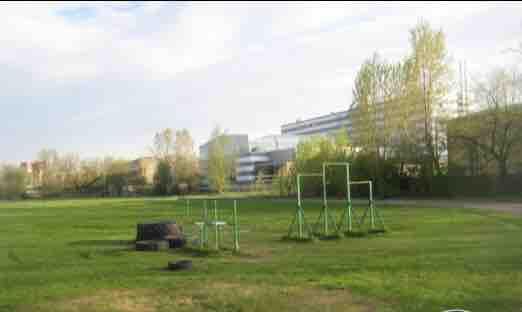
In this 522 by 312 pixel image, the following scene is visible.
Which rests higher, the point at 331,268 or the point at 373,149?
the point at 373,149

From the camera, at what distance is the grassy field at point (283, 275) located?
8.57 meters

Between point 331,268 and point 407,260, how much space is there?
1.92 metres

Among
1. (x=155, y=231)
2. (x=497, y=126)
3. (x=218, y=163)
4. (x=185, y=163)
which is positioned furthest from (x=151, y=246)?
(x=185, y=163)

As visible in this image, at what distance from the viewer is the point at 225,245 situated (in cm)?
1647

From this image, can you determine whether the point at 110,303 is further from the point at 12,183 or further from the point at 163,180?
the point at 12,183

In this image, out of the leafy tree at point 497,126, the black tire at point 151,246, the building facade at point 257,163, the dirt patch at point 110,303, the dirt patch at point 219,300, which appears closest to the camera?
the dirt patch at point 219,300

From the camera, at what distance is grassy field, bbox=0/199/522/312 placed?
8.57m

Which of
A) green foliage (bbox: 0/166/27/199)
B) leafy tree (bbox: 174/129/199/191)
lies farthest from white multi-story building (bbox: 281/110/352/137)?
green foliage (bbox: 0/166/27/199)

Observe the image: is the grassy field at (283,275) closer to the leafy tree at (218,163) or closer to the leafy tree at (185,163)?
the leafy tree at (218,163)

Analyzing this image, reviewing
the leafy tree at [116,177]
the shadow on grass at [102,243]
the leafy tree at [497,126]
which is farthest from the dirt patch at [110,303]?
the leafy tree at [116,177]

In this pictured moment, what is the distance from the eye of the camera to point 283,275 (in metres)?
11.0

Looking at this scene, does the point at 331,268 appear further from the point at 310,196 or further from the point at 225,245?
the point at 310,196

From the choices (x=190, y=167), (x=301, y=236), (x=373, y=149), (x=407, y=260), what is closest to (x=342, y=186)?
(x=373, y=149)

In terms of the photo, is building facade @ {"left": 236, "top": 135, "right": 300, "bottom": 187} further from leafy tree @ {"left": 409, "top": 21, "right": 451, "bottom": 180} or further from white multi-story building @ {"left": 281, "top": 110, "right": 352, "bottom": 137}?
leafy tree @ {"left": 409, "top": 21, "right": 451, "bottom": 180}
